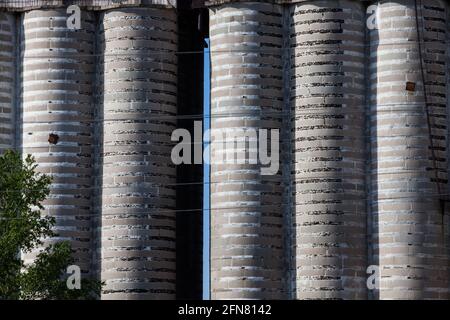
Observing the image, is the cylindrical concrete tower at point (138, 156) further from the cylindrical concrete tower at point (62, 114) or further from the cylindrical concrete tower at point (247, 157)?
the cylindrical concrete tower at point (247, 157)

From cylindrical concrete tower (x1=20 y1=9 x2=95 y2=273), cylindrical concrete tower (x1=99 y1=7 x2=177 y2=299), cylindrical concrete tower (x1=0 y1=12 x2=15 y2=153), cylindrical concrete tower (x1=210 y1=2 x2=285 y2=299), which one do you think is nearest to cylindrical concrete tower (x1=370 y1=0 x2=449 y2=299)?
cylindrical concrete tower (x1=210 y1=2 x2=285 y2=299)

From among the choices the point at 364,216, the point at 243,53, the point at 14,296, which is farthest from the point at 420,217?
the point at 14,296

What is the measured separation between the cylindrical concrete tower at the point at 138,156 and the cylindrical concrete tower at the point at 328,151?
4.53 metres

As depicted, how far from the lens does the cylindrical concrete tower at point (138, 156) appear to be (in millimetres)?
87750

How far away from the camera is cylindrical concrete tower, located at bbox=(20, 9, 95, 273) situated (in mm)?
88500

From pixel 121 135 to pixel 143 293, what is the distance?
560 cm

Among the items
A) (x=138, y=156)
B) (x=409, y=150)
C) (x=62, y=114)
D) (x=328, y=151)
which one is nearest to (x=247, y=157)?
(x=328, y=151)

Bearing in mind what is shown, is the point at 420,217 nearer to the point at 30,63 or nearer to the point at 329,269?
the point at 329,269

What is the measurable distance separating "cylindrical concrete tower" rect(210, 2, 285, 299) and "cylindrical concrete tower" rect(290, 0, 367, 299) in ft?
2.39

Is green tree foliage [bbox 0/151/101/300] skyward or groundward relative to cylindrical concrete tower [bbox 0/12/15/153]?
groundward

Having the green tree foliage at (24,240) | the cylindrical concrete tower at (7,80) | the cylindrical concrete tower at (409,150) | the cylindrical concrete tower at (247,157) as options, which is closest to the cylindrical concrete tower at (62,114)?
the cylindrical concrete tower at (7,80)

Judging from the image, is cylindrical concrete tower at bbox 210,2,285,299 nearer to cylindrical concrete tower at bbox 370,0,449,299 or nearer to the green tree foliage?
cylindrical concrete tower at bbox 370,0,449,299

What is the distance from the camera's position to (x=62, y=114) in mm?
88812

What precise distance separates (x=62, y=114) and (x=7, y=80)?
2.65m
